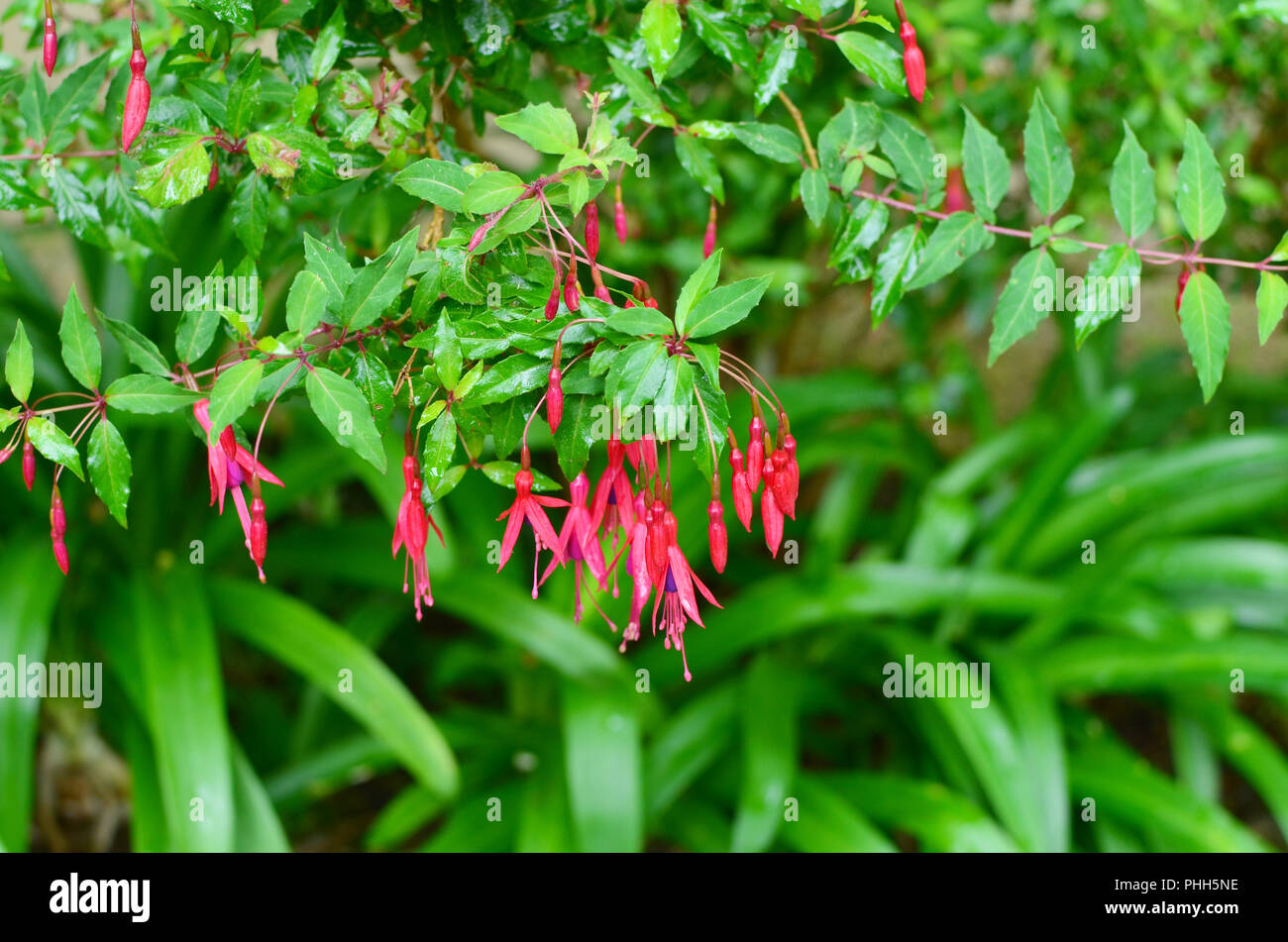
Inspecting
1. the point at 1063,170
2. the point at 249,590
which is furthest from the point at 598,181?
the point at 249,590

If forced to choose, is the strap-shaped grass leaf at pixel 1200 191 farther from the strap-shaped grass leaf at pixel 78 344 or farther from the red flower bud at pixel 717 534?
the strap-shaped grass leaf at pixel 78 344

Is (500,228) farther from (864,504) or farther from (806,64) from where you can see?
(864,504)

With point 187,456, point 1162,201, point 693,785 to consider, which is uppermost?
point 1162,201

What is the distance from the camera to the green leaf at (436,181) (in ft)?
1.86

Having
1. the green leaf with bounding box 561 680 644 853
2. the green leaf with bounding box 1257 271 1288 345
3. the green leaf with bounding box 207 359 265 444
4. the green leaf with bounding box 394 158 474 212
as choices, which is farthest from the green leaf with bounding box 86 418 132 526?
the green leaf with bounding box 561 680 644 853

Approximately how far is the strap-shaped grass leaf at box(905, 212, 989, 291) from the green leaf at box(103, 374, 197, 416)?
476 mm

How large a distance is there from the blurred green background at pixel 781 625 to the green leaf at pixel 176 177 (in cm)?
40

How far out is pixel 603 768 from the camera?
1301mm

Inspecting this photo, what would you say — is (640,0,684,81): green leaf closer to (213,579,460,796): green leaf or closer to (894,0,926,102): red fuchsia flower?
(894,0,926,102): red fuchsia flower

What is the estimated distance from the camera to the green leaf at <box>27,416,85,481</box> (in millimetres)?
586

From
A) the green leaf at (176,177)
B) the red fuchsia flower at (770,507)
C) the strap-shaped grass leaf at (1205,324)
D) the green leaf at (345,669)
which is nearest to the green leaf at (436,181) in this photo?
the green leaf at (176,177)

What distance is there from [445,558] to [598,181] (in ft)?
2.68

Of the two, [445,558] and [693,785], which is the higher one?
[445,558]

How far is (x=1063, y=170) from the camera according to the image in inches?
27.1
